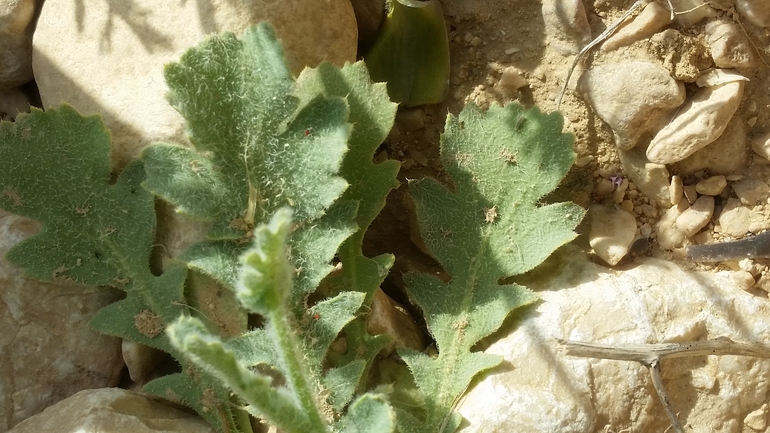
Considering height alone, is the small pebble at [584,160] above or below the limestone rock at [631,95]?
below

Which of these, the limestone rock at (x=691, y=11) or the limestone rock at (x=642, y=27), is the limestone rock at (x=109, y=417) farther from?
the limestone rock at (x=691, y=11)

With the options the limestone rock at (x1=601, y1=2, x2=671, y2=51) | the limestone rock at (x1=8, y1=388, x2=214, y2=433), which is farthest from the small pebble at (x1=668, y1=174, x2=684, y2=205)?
the limestone rock at (x1=8, y1=388, x2=214, y2=433)

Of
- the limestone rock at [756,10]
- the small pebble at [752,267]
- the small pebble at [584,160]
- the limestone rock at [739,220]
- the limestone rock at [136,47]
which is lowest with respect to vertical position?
the small pebble at [752,267]

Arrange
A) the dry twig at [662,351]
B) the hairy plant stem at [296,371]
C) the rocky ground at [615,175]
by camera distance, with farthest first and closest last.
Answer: the rocky ground at [615,175], the dry twig at [662,351], the hairy plant stem at [296,371]

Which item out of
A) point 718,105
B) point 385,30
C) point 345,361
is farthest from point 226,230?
point 718,105

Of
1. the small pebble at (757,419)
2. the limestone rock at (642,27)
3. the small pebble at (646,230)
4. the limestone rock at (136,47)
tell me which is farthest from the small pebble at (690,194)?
the limestone rock at (136,47)

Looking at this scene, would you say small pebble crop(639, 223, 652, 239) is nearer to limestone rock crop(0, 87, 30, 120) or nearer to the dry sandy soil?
the dry sandy soil
